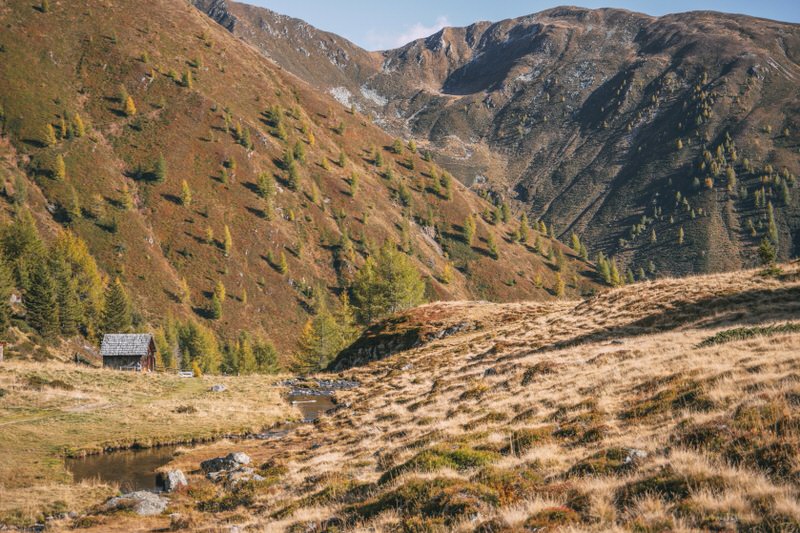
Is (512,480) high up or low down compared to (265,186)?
down

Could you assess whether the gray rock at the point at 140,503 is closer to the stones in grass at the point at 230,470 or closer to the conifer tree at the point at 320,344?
the stones in grass at the point at 230,470

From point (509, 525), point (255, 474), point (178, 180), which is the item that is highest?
point (178, 180)

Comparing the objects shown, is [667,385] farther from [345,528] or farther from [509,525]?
[345,528]

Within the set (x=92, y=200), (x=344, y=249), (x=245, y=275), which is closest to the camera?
(x=92, y=200)

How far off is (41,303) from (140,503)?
Answer: 73308 mm

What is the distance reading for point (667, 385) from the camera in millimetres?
17250

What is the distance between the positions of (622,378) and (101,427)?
3436cm

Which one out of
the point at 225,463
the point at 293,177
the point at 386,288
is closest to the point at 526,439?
the point at 225,463

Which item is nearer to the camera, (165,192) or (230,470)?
(230,470)

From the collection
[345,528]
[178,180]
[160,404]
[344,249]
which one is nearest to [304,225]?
[344,249]

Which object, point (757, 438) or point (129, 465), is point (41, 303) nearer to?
point (129, 465)

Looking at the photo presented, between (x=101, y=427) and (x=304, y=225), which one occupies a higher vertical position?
(x=304, y=225)

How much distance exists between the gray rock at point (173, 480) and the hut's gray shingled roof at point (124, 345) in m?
57.6

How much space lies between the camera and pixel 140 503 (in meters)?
19.9
